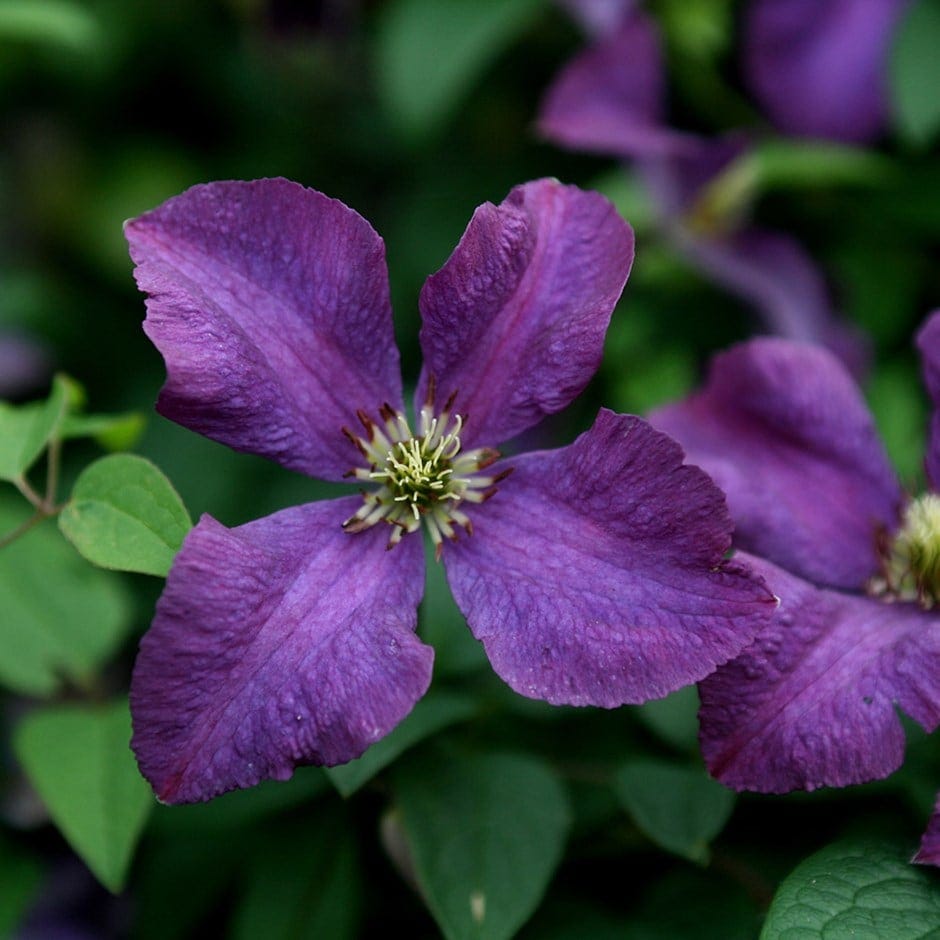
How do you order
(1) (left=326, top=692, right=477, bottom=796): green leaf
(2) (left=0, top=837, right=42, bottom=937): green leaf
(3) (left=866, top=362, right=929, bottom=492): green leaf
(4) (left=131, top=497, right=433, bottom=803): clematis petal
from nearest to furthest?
1. (4) (left=131, top=497, right=433, bottom=803): clematis petal
2. (1) (left=326, top=692, right=477, bottom=796): green leaf
3. (2) (left=0, top=837, right=42, bottom=937): green leaf
4. (3) (left=866, top=362, right=929, bottom=492): green leaf

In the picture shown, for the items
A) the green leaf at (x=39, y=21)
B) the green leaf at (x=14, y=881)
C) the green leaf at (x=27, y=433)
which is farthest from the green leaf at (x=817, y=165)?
the green leaf at (x=14, y=881)

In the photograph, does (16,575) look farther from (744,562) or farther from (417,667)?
(744,562)

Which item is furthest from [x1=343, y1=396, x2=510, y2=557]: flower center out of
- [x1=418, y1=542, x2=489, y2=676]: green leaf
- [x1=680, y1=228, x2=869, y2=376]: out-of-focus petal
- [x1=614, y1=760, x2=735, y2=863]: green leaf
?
[x1=680, y1=228, x2=869, y2=376]: out-of-focus petal

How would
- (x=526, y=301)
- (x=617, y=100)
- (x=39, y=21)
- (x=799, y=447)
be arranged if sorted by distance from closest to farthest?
(x=526, y=301), (x=799, y=447), (x=39, y=21), (x=617, y=100)

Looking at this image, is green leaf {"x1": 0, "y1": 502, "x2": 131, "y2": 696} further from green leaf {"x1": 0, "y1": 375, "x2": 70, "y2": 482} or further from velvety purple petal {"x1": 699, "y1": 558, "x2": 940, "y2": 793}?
velvety purple petal {"x1": 699, "y1": 558, "x2": 940, "y2": 793}

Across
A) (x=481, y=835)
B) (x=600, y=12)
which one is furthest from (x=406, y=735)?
(x=600, y=12)

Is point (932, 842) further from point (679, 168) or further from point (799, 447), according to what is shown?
point (679, 168)

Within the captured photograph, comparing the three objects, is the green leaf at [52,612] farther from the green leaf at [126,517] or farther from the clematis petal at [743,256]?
the clematis petal at [743,256]
